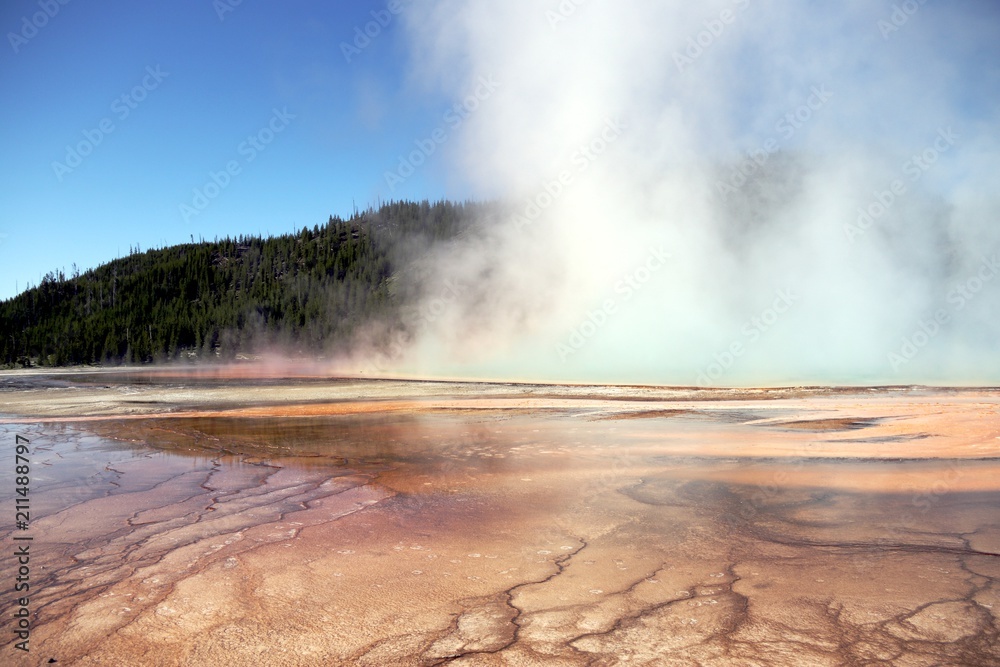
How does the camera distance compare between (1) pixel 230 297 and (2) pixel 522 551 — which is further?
(1) pixel 230 297

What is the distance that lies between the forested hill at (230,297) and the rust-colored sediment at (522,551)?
66.1 meters

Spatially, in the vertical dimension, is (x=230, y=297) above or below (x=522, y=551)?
above

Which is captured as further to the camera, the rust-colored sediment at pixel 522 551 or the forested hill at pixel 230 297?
the forested hill at pixel 230 297

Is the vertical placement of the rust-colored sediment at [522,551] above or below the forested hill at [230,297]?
below

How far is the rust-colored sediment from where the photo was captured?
122 inches

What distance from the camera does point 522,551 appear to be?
4.55 m

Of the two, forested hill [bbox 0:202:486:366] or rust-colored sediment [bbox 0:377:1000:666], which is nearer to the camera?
rust-colored sediment [bbox 0:377:1000:666]

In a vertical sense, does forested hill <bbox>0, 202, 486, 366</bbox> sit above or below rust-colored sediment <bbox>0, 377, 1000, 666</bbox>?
above

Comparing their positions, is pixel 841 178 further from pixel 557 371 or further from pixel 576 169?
pixel 557 371

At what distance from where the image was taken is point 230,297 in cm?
10438

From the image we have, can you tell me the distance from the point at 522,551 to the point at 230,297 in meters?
110

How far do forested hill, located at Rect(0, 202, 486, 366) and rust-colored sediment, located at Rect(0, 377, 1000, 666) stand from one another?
217ft

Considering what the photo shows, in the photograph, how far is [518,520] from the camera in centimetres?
542

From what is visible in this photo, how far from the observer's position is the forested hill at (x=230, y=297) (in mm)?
80812
